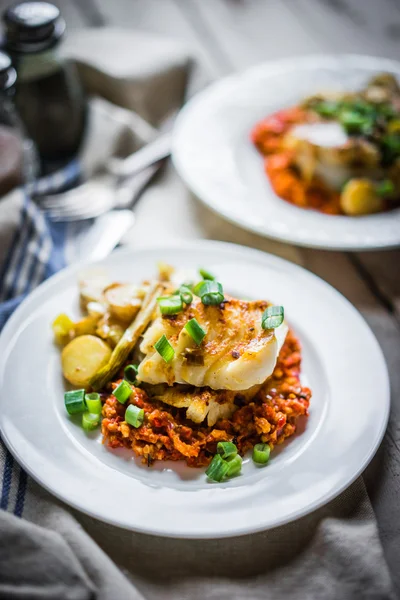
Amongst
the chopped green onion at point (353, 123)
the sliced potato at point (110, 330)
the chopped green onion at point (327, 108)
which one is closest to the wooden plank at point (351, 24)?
the chopped green onion at point (327, 108)

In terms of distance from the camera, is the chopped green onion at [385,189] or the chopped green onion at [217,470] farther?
the chopped green onion at [385,189]

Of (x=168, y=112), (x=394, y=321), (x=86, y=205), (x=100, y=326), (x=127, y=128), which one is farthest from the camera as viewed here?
(x=168, y=112)

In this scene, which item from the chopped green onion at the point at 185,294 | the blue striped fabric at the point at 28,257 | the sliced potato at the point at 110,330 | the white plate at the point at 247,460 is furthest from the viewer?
the blue striped fabric at the point at 28,257

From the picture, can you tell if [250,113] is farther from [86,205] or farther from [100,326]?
[100,326]

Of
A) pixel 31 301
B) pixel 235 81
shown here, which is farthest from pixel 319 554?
pixel 235 81

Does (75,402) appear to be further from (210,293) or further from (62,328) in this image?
(210,293)

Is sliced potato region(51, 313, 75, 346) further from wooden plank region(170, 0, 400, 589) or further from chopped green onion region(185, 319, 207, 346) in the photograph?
wooden plank region(170, 0, 400, 589)

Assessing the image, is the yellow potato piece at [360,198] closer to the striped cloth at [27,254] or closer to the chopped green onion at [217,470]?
the striped cloth at [27,254]
